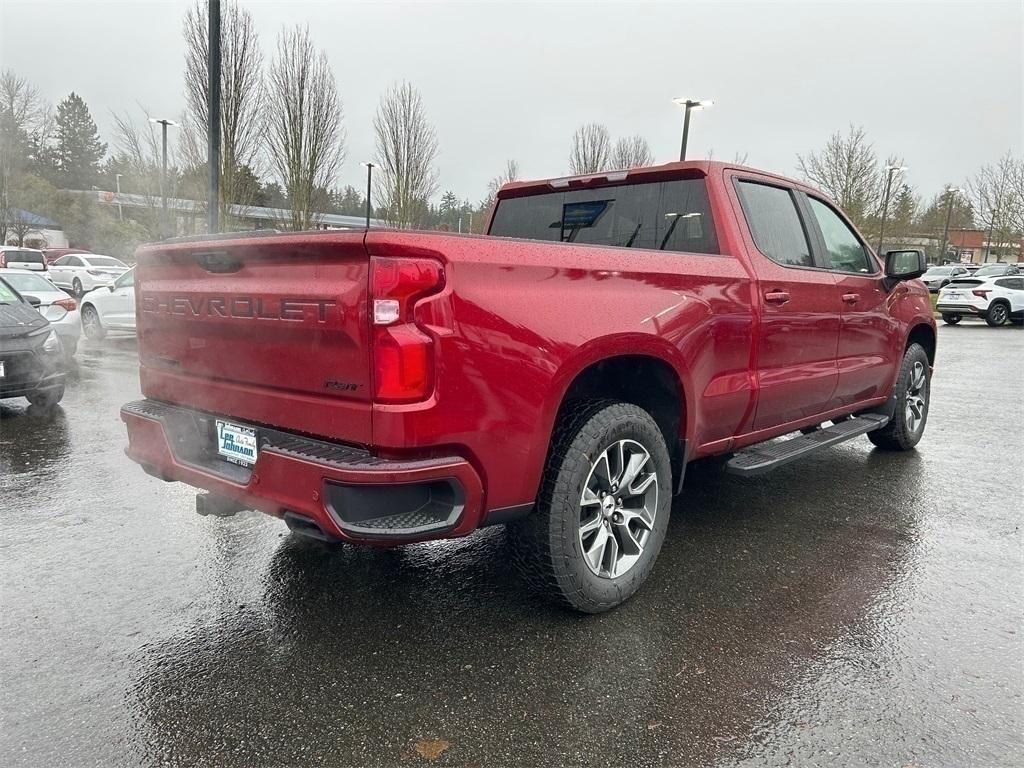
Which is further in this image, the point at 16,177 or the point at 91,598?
the point at 16,177

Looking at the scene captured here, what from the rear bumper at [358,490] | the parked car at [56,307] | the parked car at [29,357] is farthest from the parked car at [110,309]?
the rear bumper at [358,490]

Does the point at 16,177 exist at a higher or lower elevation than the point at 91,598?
higher

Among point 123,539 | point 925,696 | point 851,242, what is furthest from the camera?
point 851,242

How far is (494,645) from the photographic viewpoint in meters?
2.69

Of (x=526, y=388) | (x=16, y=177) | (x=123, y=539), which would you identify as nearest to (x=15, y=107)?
(x=16, y=177)

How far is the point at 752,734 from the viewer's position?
222cm

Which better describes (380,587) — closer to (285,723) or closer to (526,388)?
(285,723)

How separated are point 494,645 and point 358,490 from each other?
2.94 feet

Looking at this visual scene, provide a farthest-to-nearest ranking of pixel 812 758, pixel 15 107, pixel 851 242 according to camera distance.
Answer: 1. pixel 15 107
2. pixel 851 242
3. pixel 812 758

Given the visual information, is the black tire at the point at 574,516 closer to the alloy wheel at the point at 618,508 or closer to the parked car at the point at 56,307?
the alloy wheel at the point at 618,508

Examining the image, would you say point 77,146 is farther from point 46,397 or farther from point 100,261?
point 46,397

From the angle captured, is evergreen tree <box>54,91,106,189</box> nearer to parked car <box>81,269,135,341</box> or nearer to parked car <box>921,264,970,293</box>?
parked car <box>81,269,135,341</box>

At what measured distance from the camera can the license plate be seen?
2680mm

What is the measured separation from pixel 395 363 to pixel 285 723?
119 cm
